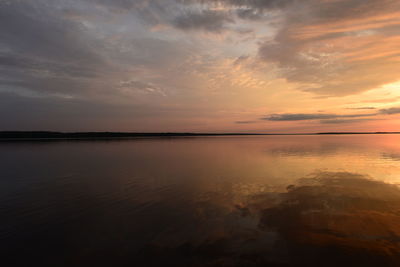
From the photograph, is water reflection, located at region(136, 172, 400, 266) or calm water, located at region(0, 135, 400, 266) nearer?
water reflection, located at region(136, 172, 400, 266)

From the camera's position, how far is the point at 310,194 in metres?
15.5

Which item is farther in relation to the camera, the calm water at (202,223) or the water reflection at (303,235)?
the calm water at (202,223)

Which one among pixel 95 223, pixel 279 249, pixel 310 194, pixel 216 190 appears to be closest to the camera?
pixel 279 249

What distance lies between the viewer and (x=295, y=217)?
11477mm

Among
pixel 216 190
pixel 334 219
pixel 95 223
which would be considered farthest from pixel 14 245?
pixel 334 219

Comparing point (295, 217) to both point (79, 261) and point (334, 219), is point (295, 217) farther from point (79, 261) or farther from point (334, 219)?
point (79, 261)

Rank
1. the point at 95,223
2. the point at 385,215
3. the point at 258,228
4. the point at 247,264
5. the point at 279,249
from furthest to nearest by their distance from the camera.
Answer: the point at 385,215 → the point at 95,223 → the point at 258,228 → the point at 279,249 → the point at 247,264

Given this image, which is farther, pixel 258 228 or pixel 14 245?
pixel 258 228

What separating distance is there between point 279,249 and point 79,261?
757cm

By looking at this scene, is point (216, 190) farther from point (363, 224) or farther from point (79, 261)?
point (79, 261)

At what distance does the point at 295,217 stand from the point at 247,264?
17.6 ft

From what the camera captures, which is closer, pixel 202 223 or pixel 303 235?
pixel 303 235

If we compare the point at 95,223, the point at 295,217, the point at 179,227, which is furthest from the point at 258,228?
the point at 95,223

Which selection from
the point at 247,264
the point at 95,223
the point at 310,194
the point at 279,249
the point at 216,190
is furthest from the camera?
the point at 216,190
